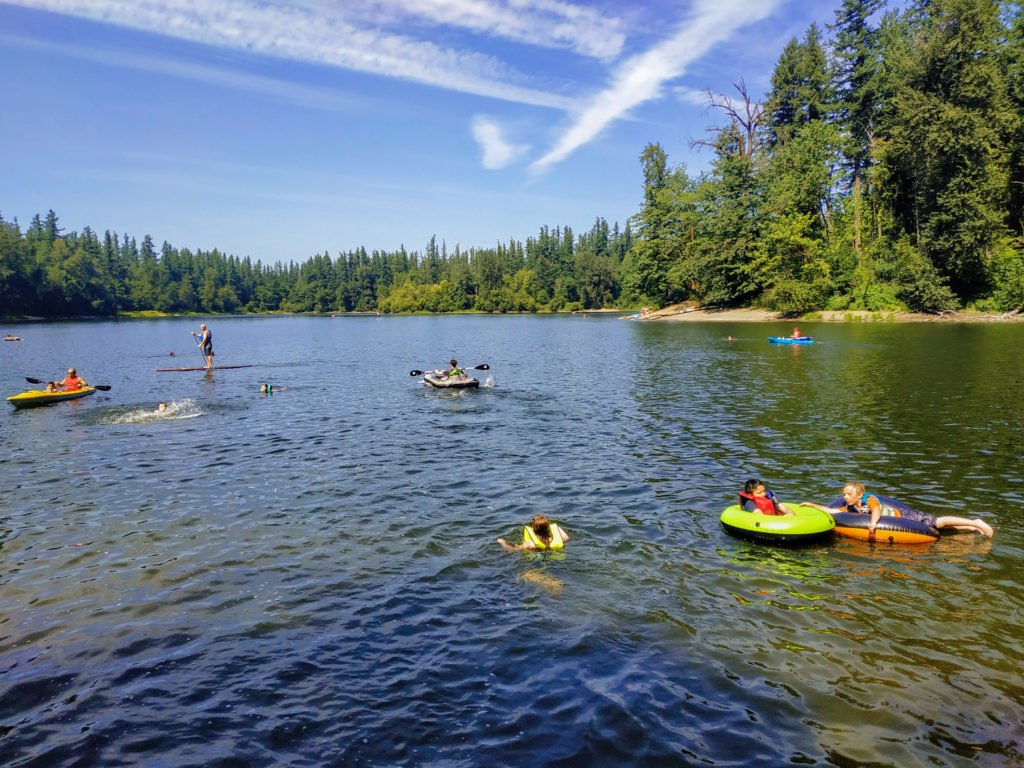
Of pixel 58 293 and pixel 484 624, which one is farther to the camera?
pixel 58 293

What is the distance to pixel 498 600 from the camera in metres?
10.8

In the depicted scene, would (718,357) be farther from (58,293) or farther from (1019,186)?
(58,293)

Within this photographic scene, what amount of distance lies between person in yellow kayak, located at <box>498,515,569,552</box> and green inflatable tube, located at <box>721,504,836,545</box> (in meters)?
3.80

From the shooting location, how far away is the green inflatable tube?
1270 cm

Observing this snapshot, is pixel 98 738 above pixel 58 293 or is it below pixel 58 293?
below

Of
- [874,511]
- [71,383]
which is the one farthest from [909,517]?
[71,383]

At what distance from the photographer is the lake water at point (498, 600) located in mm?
7504

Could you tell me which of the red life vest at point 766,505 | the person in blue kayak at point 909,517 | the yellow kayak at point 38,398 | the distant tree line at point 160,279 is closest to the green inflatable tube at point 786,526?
the red life vest at point 766,505

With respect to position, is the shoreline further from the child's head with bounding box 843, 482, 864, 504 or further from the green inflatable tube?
the green inflatable tube

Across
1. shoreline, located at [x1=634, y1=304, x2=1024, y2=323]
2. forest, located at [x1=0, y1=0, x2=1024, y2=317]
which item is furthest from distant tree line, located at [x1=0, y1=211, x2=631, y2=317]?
shoreline, located at [x1=634, y1=304, x2=1024, y2=323]

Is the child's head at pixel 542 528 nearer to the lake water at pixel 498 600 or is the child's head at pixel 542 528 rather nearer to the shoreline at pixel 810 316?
the lake water at pixel 498 600

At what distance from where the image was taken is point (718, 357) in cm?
4606

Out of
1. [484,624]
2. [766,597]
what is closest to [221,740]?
[484,624]

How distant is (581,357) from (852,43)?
5983 centimetres
